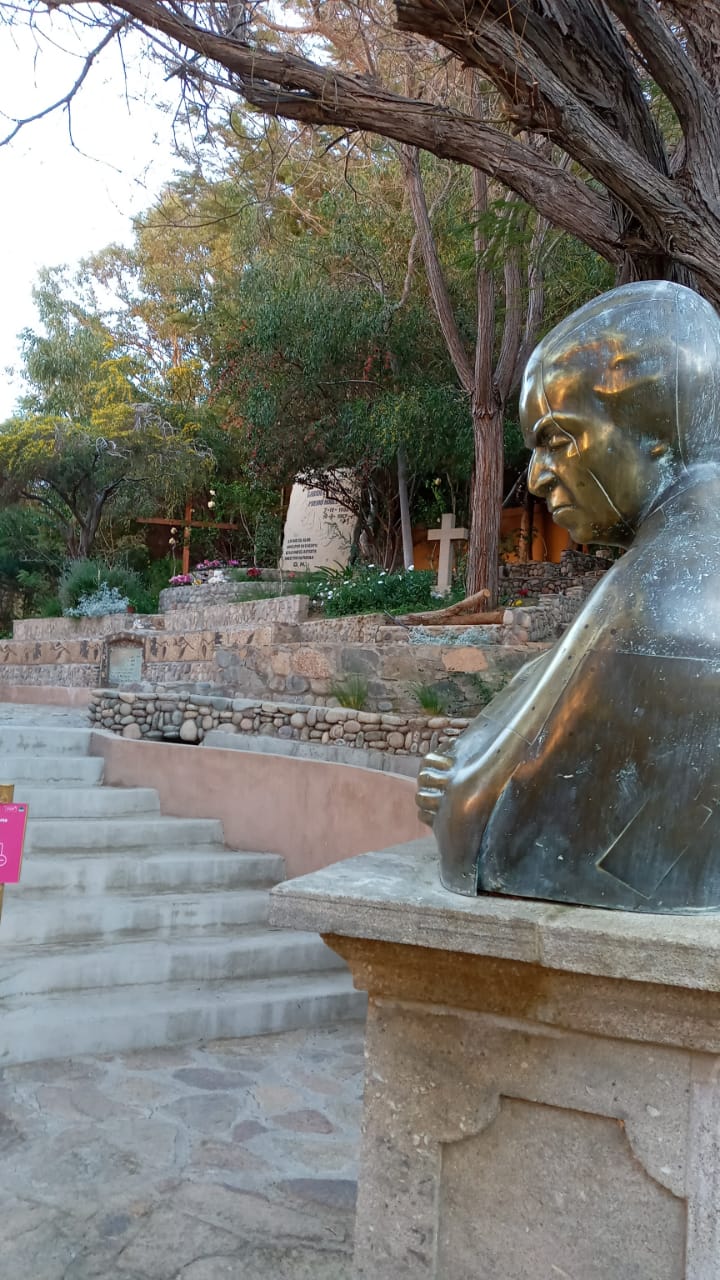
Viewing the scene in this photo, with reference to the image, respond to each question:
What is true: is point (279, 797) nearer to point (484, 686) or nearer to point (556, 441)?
point (484, 686)

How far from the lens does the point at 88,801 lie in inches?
200

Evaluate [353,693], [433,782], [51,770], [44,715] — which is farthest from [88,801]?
[433,782]

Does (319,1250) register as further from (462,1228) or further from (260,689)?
(260,689)

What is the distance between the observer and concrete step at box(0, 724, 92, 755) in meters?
5.89

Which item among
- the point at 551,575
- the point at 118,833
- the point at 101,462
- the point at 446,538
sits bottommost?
the point at 118,833

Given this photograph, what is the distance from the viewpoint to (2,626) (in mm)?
19734

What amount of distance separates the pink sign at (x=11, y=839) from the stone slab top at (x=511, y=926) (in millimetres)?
1918

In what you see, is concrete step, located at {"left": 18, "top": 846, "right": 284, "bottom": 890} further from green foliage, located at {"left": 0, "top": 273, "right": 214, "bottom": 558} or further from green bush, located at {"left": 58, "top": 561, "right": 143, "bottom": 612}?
green foliage, located at {"left": 0, "top": 273, "right": 214, "bottom": 558}

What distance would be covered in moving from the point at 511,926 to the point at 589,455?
2.56ft

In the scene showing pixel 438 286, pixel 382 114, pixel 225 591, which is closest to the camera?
pixel 382 114

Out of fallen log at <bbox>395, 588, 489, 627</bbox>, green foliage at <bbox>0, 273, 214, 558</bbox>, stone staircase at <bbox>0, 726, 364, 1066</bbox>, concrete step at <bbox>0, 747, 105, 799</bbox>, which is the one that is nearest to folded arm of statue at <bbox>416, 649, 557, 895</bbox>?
stone staircase at <bbox>0, 726, 364, 1066</bbox>

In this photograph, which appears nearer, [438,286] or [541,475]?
[541,475]

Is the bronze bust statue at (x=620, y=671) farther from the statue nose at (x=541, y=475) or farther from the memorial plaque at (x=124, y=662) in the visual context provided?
the memorial plaque at (x=124, y=662)

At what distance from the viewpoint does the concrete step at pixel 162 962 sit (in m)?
3.54
